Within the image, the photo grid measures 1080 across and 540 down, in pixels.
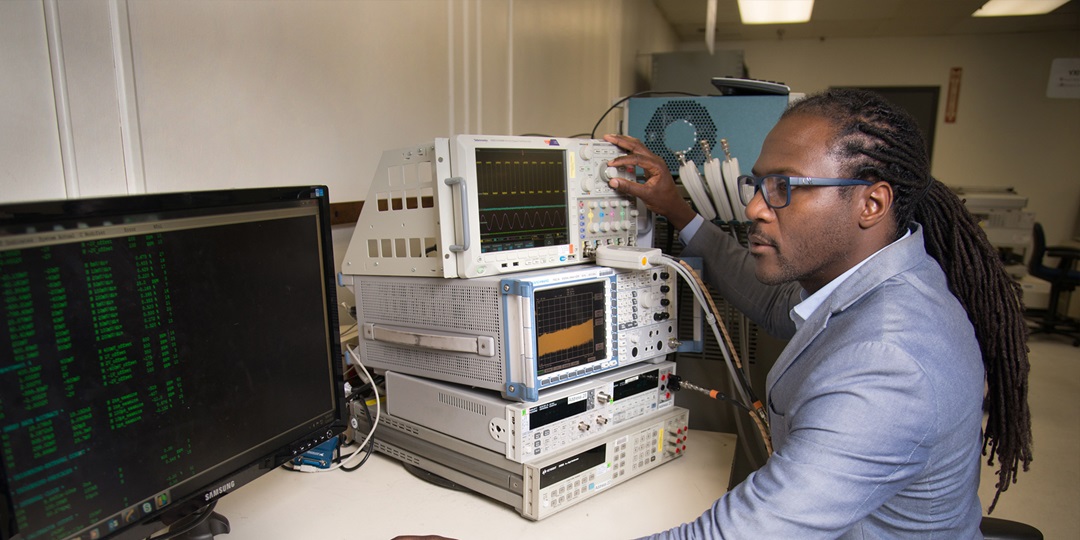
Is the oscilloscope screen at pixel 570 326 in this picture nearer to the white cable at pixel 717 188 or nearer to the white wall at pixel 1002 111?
the white cable at pixel 717 188

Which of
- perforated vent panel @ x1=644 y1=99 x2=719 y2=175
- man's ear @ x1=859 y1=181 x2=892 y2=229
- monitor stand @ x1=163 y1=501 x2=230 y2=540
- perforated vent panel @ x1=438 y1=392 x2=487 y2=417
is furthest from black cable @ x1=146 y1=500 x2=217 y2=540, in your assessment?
perforated vent panel @ x1=644 y1=99 x2=719 y2=175

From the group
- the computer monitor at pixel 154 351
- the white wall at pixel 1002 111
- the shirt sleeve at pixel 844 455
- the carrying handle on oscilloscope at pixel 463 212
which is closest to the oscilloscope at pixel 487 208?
the carrying handle on oscilloscope at pixel 463 212

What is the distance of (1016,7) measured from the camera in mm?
5543

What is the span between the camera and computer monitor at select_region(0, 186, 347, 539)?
0.68 m

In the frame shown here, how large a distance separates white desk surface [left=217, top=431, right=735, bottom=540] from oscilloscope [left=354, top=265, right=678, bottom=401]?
23 cm

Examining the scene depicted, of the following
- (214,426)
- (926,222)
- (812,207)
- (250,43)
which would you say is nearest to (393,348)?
(214,426)

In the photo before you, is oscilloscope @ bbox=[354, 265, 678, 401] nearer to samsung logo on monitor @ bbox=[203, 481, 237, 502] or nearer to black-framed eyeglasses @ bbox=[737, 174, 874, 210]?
black-framed eyeglasses @ bbox=[737, 174, 874, 210]

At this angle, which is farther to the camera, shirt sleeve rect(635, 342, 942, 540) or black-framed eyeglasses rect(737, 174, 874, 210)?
black-framed eyeglasses rect(737, 174, 874, 210)

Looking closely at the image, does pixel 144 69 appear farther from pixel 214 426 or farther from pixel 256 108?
pixel 214 426

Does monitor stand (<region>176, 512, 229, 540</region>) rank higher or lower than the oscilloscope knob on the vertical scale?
lower

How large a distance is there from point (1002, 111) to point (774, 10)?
3.75 m

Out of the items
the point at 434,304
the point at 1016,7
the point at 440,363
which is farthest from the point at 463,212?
the point at 1016,7

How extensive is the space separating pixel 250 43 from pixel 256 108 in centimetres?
16

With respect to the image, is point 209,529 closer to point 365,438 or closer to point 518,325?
point 365,438
